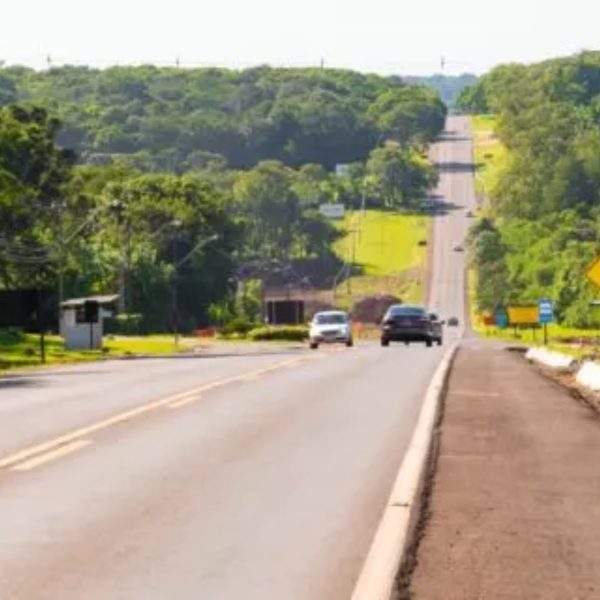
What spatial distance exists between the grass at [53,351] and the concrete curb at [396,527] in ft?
116

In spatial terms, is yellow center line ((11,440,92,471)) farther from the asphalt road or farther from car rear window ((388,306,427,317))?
car rear window ((388,306,427,317))

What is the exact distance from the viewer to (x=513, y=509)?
13.9m

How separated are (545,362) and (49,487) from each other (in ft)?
119

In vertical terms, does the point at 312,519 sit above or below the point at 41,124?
below

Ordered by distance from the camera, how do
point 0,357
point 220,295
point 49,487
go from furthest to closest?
point 220,295
point 0,357
point 49,487

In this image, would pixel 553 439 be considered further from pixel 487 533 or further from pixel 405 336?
pixel 405 336

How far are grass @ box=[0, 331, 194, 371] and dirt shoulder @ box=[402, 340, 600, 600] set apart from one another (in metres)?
31.9

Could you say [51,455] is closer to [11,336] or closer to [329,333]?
[329,333]

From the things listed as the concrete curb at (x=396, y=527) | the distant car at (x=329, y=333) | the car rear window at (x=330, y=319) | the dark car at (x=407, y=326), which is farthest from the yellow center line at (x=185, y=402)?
the car rear window at (x=330, y=319)

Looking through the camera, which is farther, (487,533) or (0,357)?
(0,357)

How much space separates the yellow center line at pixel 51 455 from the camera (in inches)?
660

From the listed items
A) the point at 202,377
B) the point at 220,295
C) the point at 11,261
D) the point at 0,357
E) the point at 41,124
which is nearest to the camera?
the point at 202,377

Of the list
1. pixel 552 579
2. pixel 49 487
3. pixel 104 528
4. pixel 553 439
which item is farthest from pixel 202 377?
pixel 552 579

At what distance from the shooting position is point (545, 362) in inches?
1986
